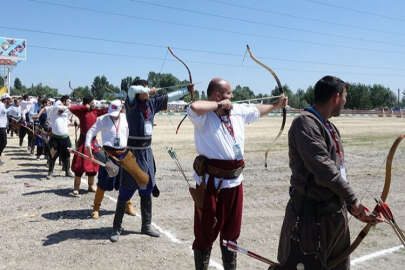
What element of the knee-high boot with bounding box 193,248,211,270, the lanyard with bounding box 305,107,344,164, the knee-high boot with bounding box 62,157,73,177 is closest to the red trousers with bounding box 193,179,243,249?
the knee-high boot with bounding box 193,248,211,270

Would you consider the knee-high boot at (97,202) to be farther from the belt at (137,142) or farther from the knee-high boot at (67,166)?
the knee-high boot at (67,166)

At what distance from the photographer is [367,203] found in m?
7.19

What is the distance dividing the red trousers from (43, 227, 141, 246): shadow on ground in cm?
218

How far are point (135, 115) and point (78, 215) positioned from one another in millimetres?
2373

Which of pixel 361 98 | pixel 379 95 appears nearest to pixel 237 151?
pixel 361 98

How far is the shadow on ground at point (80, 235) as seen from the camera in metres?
5.27

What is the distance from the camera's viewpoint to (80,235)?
5430mm

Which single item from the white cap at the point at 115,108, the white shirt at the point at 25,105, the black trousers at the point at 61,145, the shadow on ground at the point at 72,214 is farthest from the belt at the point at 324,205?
the white shirt at the point at 25,105

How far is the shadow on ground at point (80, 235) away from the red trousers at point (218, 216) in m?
2.18

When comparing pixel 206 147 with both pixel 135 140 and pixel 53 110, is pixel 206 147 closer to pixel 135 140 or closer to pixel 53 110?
pixel 135 140

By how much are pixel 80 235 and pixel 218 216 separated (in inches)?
105

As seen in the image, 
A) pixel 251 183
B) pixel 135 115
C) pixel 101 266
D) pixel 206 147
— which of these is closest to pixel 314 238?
pixel 206 147

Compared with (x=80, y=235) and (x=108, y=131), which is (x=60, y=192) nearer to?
(x=108, y=131)

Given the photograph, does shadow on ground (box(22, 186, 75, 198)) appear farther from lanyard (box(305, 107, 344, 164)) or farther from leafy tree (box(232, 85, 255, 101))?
lanyard (box(305, 107, 344, 164))
